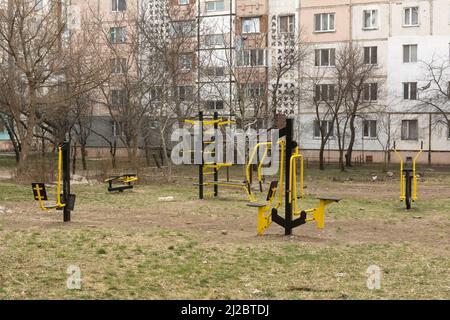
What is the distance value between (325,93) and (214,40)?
28.3 ft

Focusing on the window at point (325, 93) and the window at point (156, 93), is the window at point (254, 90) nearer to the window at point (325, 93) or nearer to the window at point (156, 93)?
the window at point (156, 93)

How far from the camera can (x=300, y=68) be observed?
43.9 meters

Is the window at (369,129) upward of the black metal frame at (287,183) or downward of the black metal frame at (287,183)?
upward

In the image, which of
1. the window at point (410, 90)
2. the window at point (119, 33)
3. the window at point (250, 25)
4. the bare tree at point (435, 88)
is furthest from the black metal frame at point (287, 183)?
the window at point (250, 25)

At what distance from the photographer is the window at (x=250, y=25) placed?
45812 mm

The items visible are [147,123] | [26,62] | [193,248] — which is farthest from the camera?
[147,123]

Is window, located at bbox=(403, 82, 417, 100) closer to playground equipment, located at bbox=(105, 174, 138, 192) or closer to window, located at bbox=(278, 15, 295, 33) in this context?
window, located at bbox=(278, 15, 295, 33)

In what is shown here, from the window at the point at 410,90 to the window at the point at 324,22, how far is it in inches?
266

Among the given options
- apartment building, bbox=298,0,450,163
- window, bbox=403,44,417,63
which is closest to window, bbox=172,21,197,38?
apartment building, bbox=298,0,450,163

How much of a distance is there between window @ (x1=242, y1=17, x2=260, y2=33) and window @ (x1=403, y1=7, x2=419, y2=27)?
1055 cm

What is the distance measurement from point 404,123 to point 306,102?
7069mm

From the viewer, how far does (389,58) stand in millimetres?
43344

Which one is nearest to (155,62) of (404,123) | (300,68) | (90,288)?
(300,68)

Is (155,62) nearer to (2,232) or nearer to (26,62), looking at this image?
(26,62)
